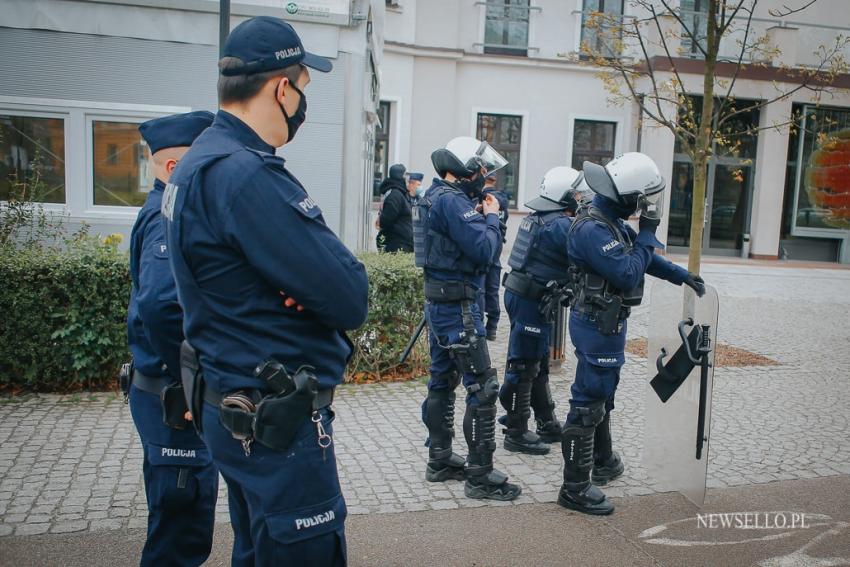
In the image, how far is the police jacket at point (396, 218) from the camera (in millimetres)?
10922

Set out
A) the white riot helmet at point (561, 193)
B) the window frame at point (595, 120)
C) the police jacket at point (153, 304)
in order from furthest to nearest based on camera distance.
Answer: the window frame at point (595, 120) → the white riot helmet at point (561, 193) → the police jacket at point (153, 304)

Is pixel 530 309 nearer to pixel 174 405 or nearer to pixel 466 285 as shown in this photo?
pixel 466 285

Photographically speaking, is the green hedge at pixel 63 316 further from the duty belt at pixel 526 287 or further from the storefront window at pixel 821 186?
the storefront window at pixel 821 186

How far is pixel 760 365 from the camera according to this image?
886 cm

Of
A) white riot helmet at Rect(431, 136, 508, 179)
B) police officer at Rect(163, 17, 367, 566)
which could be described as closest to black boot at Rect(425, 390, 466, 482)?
white riot helmet at Rect(431, 136, 508, 179)

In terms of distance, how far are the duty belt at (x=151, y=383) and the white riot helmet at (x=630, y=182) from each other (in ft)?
8.37

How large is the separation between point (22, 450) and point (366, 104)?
568 cm

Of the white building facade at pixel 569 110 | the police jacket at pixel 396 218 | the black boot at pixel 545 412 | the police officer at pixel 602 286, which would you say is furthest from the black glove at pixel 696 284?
the white building facade at pixel 569 110

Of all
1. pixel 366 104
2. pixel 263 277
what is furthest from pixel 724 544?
pixel 366 104

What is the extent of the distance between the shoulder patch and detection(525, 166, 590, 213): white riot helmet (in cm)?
322

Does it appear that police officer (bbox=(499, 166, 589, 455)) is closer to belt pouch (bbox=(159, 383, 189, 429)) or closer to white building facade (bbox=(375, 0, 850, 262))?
belt pouch (bbox=(159, 383, 189, 429))

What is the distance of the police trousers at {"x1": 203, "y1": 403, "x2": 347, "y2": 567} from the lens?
2.22 meters

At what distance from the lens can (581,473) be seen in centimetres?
449

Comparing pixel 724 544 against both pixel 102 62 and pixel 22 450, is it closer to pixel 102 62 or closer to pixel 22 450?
pixel 22 450
